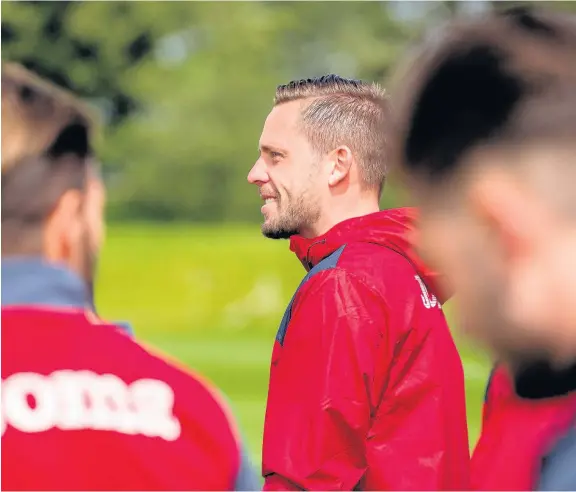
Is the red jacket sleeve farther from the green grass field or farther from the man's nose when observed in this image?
the green grass field

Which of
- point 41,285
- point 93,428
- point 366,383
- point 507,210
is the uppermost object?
point 507,210

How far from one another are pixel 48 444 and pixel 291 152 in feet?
4.51

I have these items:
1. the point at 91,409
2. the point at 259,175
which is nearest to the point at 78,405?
the point at 91,409

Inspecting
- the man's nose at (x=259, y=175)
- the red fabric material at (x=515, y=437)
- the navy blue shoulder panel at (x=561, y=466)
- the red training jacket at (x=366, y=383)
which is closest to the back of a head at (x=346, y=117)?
the man's nose at (x=259, y=175)

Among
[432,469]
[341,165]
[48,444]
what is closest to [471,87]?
[48,444]

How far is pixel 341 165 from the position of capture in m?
2.84

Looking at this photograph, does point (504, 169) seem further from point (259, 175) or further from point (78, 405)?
point (259, 175)

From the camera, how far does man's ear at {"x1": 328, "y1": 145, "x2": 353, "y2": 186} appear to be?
110 inches

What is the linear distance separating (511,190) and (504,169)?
0.02m

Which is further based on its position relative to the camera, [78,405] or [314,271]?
[314,271]

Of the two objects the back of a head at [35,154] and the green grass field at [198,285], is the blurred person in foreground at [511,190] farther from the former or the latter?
the green grass field at [198,285]

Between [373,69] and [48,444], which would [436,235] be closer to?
[48,444]

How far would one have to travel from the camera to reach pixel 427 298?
2.63 meters

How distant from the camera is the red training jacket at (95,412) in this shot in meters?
1.63
